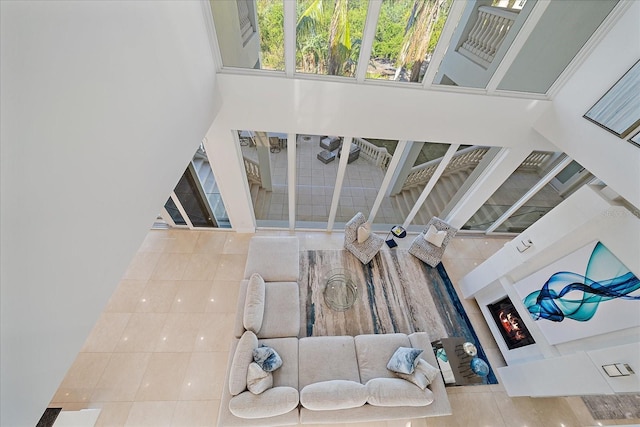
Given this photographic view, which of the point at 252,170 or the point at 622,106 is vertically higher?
the point at 252,170

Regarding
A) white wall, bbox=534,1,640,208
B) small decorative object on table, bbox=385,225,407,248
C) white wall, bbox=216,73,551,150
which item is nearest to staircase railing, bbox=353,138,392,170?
white wall, bbox=216,73,551,150

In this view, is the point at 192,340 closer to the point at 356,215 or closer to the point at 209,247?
the point at 209,247

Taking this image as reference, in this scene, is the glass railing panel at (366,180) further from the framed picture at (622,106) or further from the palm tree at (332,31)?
the framed picture at (622,106)

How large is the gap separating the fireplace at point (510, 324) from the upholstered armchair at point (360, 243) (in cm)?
213

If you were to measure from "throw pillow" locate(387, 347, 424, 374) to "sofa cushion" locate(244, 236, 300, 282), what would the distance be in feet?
5.98

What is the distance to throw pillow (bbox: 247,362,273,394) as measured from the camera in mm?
2891

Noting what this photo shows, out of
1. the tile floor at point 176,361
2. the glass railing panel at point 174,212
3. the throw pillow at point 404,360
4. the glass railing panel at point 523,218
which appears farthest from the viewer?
the glass railing panel at point 523,218

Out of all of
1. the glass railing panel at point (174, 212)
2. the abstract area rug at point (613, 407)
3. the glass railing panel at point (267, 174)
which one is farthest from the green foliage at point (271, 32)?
the abstract area rug at point (613, 407)

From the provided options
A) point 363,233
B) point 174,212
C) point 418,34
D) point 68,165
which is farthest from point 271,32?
point 174,212

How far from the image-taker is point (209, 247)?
16.3 ft

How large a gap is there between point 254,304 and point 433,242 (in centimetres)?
347

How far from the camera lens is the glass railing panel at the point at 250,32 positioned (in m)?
2.87

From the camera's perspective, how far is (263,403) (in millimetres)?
2834

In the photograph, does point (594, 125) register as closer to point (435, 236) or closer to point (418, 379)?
point (435, 236)
